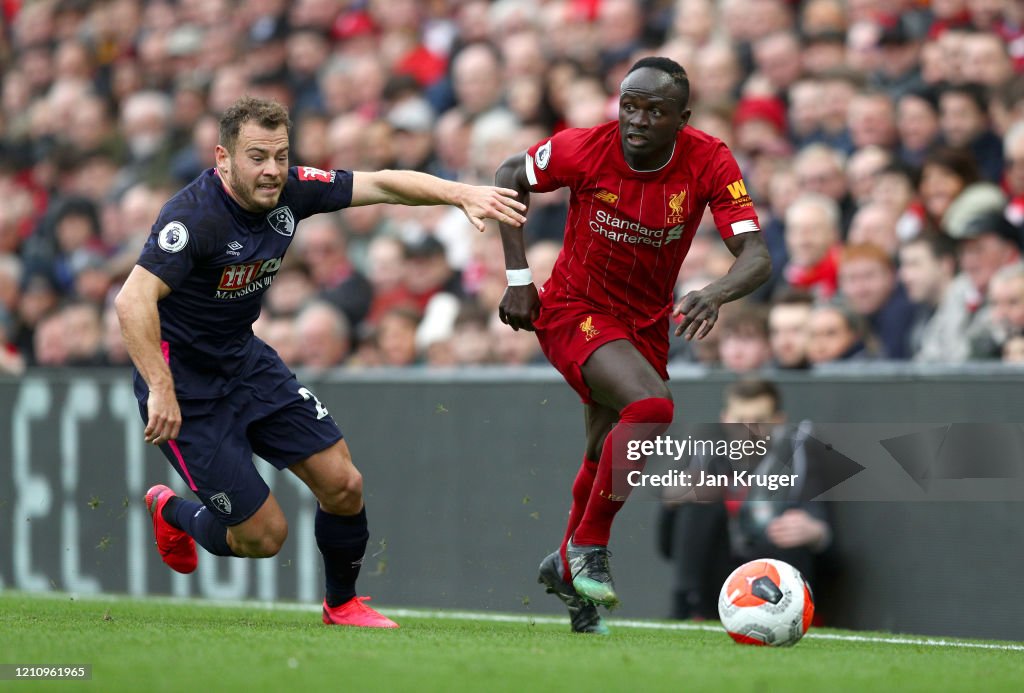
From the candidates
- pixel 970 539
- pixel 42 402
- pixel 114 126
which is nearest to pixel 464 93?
pixel 42 402

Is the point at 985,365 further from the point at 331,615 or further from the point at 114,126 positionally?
the point at 114,126

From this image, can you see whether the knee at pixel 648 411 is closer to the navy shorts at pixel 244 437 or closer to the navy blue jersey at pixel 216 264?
the navy shorts at pixel 244 437

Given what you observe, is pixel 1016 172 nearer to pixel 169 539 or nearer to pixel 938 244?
pixel 938 244

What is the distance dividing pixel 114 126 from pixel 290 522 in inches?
346

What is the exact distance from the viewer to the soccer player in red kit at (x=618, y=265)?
23.9 feet

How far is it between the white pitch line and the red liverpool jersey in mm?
1953

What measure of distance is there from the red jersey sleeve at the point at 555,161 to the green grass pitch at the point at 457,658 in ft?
7.02

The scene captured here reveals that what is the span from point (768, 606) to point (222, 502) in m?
2.58

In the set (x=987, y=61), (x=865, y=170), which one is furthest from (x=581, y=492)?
(x=987, y=61)

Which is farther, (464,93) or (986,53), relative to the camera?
(464,93)

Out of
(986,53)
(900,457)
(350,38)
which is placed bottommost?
(900,457)

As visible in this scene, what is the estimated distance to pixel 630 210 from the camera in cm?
751

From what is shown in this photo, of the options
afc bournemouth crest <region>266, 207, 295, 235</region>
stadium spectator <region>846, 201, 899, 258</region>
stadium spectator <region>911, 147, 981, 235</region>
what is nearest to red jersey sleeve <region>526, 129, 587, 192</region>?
afc bournemouth crest <region>266, 207, 295, 235</region>

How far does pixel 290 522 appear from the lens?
35.8 ft
